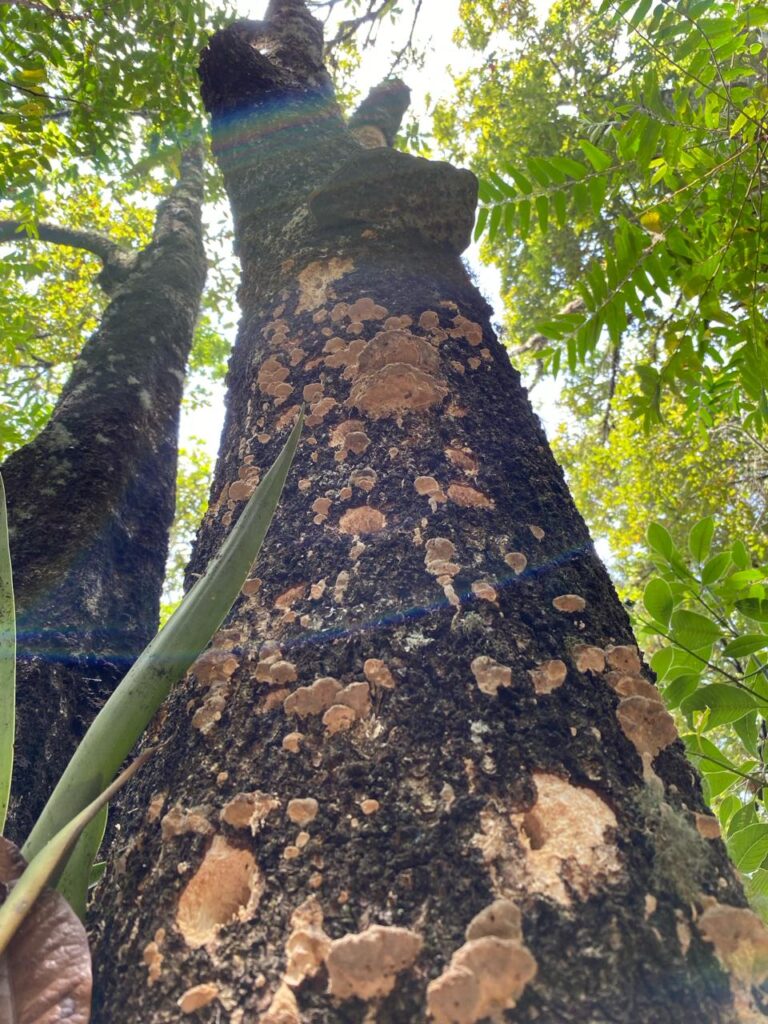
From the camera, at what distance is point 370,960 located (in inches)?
21.7

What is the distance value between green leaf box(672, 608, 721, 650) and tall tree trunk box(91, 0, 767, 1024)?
0.53 meters

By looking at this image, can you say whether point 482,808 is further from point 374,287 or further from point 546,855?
point 374,287

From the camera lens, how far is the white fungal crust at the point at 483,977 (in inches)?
20.4

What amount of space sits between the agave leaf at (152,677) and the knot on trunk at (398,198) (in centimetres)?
89

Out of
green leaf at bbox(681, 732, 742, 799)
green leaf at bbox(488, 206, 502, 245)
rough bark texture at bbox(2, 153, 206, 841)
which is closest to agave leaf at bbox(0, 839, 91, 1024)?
rough bark texture at bbox(2, 153, 206, 841)

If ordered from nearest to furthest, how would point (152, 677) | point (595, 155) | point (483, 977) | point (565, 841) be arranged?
point (483, 977), point (565, 841), point (152, 677), point (595, 155)

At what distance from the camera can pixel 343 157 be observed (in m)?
2.07

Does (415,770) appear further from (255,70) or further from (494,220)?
(255,70)

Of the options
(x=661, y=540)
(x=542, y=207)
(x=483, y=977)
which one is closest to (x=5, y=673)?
(x=483, y=977)

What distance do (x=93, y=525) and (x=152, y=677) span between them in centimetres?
112

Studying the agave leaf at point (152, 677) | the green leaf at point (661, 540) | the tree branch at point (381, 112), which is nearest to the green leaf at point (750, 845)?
the green leaf at point (661, 540)

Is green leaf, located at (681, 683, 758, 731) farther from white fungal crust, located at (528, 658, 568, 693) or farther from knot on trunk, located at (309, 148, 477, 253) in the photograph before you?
knot on trunk, located at (309, 148, 477, 253)

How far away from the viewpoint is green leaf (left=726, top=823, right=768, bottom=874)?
149cm

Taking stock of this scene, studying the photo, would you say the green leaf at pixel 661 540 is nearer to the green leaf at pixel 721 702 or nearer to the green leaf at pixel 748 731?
the green leaf at pixel 721 702
